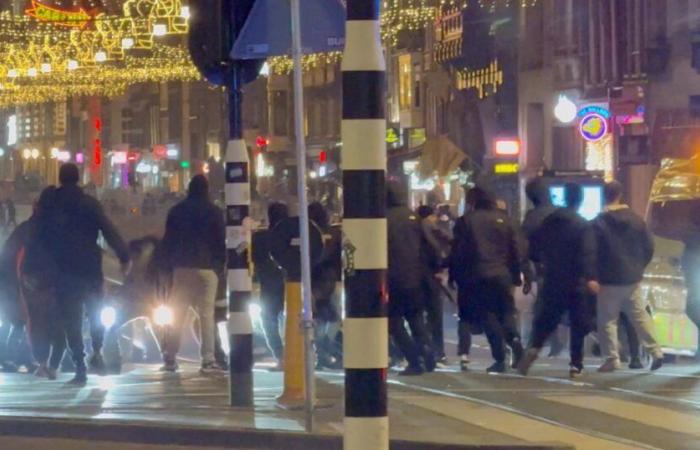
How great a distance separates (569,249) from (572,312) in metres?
0.54

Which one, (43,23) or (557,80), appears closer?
(43,23)

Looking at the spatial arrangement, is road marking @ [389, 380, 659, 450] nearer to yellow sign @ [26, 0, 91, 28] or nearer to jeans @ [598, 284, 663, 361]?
jeans @ [598, 284, 663, 361]

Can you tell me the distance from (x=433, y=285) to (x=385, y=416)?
9.04m

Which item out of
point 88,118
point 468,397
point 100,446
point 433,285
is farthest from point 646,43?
point 88,118

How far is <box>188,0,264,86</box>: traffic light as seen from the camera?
1087 cm

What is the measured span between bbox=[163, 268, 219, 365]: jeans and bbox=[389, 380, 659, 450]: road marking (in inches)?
118

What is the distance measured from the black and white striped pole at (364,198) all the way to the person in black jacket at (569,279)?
801cm

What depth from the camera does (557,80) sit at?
136 ft

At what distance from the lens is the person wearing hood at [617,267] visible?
1467cm

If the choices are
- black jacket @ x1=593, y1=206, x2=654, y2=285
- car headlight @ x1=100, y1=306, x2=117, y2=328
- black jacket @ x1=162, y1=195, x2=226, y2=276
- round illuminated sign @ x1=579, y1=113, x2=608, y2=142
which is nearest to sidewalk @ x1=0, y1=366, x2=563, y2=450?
black jacket @ x1=162, y1=195, x2=226, y2=276

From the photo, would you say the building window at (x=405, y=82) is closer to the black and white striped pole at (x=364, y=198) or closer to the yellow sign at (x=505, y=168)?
the yellow sign at (x=505, y=168)

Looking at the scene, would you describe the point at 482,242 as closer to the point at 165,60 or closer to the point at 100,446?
the point at 100,446

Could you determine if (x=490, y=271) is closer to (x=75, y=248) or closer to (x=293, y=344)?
(x=293, y=344)

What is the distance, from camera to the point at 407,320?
1470 cm
